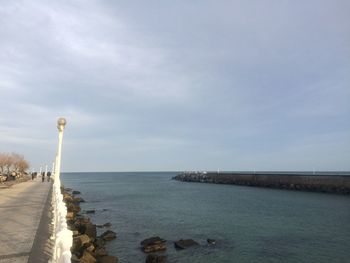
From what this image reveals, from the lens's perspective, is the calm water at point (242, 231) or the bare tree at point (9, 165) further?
the bare tree at point (9, 165)

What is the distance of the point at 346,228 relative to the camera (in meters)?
22.3

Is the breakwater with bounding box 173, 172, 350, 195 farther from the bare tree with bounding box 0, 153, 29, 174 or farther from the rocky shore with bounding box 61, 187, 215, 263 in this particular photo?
the bare tree with bounding box 0, 153, 29, 174

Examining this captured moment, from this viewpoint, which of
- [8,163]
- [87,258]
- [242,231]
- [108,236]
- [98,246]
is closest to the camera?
[87,258]

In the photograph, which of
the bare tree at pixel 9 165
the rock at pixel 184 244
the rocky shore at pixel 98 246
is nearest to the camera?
the rocky shore at pixel 98 246

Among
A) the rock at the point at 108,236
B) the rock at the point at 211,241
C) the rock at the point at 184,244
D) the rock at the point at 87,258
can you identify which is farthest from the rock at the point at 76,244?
the rock at the point at 211,241

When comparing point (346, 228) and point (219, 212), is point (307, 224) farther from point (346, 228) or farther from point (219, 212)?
point (219, 212)

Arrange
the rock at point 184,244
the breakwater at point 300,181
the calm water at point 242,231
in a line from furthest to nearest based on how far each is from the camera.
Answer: the breakwater at point 300,181
the rock at point 184,244
the calm water at point 242,231

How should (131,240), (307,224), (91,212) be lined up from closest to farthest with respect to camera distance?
(131,240)
(307,224)
(91,212)

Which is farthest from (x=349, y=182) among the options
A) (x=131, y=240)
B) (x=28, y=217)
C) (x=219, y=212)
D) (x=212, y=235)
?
(x=28, y=217)

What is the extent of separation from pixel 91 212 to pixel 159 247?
15.1 metres

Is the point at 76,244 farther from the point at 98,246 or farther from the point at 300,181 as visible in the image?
the point at 300,181

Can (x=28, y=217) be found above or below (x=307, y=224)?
above

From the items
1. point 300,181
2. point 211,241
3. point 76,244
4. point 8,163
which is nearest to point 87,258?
point 76,244

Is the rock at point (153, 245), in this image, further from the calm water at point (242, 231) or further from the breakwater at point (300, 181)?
the breakwater at point (300, 181)
